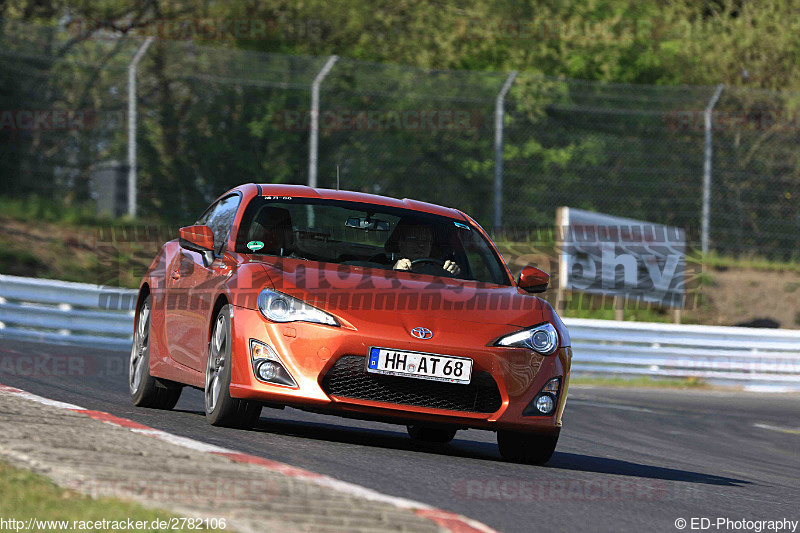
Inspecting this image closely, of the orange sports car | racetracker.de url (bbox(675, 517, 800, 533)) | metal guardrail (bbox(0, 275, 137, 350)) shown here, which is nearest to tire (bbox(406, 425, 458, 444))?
the orange sports car

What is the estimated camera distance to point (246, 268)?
747cm

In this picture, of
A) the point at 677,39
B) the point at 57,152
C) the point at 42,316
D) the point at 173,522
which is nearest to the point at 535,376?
the point at 173,522

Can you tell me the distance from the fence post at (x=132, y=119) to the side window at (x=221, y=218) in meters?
11.0

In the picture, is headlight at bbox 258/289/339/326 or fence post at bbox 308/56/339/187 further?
fence post at bbox 308/56/339/187

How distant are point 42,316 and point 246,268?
991cm

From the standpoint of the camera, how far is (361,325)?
7.02m

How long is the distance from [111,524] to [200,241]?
12.4ft

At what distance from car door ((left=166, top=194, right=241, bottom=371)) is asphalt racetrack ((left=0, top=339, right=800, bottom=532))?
0.45 metres

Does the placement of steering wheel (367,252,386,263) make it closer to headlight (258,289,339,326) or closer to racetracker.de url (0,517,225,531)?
headlight (258,289,339,326)

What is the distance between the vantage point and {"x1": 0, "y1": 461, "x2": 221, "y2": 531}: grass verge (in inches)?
174

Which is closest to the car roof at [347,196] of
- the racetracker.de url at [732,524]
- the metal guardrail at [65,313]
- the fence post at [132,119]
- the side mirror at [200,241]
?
the side mirror at [200,241]

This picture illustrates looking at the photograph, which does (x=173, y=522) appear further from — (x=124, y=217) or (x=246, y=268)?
(x=124, y=217)

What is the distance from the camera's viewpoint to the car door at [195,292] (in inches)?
307

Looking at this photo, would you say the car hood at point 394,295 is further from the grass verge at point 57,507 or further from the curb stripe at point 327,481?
the grass verge at point 57,507
